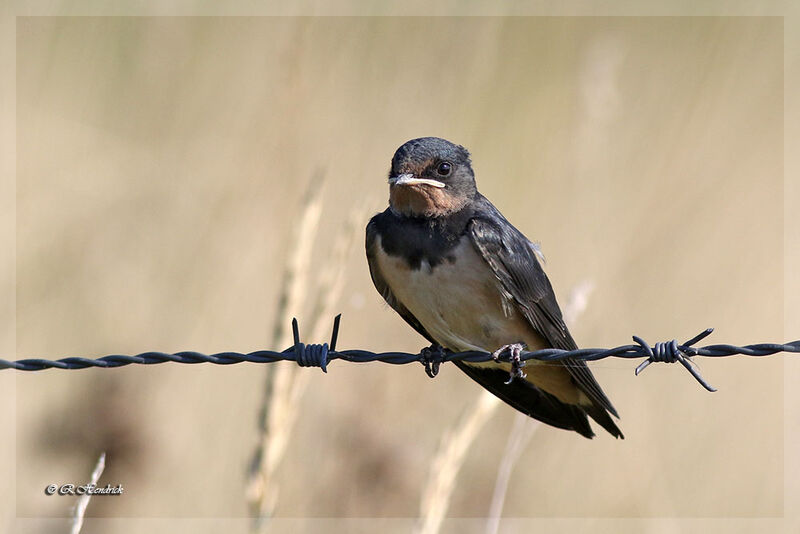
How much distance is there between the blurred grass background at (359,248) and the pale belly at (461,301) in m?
0.97

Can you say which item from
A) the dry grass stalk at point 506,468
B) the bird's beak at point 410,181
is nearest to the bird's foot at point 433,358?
the dry grass stalk at point 506,468

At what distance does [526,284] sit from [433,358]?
528 millimetres

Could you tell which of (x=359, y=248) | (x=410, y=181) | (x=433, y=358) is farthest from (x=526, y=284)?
(x=359, y=248)

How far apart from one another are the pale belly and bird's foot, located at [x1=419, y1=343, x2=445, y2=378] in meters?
0.08

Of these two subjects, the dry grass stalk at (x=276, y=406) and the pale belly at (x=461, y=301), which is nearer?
the dry grass stalk at (x=276, y=406)

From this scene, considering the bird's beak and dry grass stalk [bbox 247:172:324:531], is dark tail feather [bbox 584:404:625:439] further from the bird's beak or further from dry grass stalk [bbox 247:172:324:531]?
dry grass stalk [bbox 247:172:324:531]

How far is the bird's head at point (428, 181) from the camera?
14.0ft

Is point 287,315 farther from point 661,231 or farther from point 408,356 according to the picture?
point 661,231

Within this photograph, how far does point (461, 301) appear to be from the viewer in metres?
4.21

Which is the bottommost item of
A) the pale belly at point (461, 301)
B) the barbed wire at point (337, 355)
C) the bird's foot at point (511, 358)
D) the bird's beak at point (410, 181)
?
the barbed wire at point (337, 355)

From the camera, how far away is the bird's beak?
4199 mm

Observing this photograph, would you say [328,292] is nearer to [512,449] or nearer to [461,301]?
[461,301]

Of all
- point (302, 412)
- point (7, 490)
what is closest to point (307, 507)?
point (302, 412)

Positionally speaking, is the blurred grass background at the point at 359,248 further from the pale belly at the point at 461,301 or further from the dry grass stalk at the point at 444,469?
the dry grass stalk at the point at 444,469
